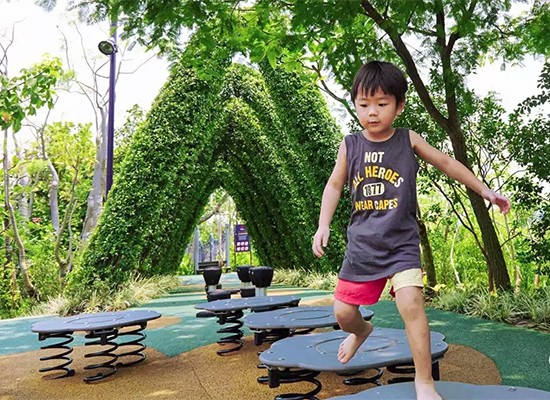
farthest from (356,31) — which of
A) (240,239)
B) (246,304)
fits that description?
(240,239)

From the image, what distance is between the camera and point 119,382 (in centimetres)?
414

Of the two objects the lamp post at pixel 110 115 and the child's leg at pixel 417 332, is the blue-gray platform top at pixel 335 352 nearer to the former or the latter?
the child's leg at pixel 417 332

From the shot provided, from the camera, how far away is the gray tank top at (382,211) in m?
2.17

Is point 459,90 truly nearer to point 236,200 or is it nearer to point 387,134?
point 387,134

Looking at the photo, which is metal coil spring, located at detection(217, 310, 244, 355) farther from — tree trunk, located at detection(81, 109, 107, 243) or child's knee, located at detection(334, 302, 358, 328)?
tree trunk, located at detection(81, 109, 107, 243)

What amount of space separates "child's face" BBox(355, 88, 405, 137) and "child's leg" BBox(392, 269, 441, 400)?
79 centimetres

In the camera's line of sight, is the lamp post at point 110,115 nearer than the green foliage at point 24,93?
No

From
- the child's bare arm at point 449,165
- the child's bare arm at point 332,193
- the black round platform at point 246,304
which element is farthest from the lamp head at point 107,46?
the child's bare arm at point 449,165

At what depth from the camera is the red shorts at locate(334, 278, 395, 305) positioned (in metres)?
2.22

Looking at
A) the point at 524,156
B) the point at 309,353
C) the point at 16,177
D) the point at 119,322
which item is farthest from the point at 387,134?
the point at 16,177

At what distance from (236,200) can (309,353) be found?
52.4ft

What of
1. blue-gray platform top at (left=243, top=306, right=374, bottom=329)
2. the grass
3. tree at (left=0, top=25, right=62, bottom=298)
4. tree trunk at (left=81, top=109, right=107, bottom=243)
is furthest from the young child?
tree trunk at (left=81, top=109, right=107, bottom=243)

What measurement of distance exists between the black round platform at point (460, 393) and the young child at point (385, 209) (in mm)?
103

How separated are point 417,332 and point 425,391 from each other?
243mm
